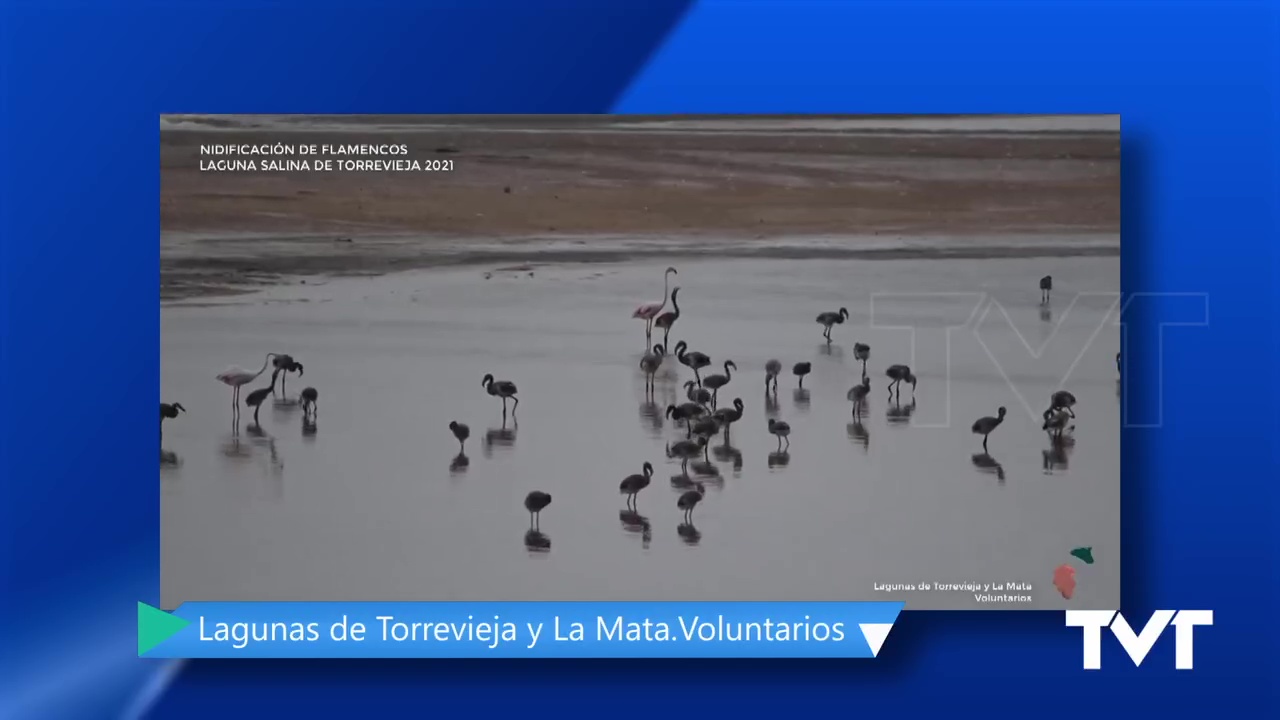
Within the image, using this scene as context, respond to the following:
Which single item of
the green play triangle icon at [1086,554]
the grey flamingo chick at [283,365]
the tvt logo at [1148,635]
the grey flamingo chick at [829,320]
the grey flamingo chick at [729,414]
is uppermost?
the grey flamingo chick at [829,320]

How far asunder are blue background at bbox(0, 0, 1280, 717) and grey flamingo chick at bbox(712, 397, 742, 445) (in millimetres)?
523

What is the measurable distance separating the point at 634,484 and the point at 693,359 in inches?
11.5

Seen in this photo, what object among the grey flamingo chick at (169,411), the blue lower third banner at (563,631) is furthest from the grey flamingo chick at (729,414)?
the grey flamingo chick at (169,411)

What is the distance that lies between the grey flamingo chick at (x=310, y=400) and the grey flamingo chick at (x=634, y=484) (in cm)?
67

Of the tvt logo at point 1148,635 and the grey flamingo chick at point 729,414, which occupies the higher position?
Result: the grey flamingo chick at point 729,414

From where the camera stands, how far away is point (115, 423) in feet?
8.92

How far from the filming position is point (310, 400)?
2678mm

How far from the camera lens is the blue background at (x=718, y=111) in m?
2.71

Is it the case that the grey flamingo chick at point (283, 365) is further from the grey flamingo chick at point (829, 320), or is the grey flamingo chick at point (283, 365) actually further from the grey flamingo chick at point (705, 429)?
the grey flamingo chick at point (829, 320)

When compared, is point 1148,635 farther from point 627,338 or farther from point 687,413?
point 627,338

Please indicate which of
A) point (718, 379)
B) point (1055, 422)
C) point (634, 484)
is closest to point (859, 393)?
point (718, 379)

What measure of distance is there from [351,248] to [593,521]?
0.77m

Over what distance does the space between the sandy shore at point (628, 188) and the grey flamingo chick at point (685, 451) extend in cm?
44

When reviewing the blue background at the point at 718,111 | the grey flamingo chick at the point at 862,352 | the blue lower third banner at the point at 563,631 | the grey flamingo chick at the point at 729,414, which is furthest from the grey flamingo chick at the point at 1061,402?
the grey flamingo chick at the point at 729,414
